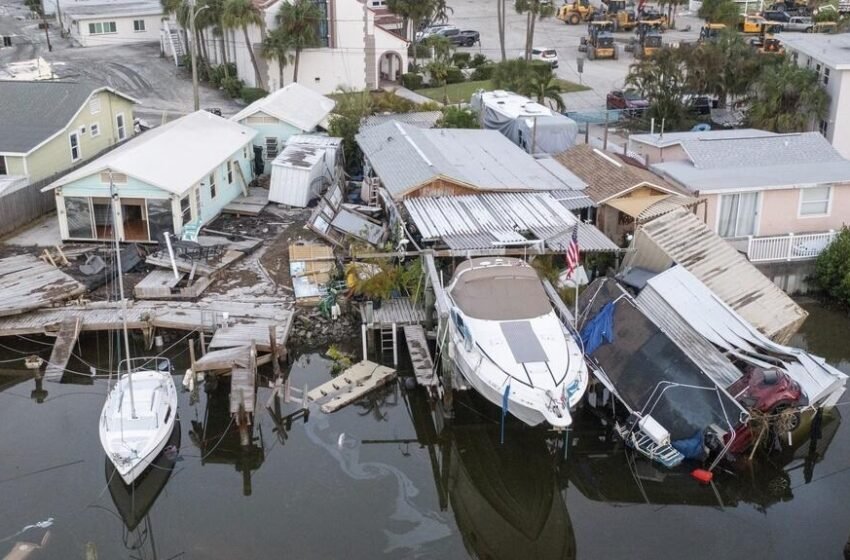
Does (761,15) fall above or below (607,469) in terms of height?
above

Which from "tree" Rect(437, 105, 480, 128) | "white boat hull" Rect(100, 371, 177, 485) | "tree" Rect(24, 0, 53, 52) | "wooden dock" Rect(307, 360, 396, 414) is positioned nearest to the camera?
"white boat hull" Rect(100, 371, 177, 485)

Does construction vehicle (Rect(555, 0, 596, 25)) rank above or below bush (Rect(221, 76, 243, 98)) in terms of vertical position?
above

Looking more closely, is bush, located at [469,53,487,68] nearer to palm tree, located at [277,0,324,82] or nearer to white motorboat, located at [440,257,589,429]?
palm tree, located at [277,0,324,82]

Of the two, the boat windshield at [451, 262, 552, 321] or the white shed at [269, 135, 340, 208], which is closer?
the boat windshield at [451, 262, 552, 321]

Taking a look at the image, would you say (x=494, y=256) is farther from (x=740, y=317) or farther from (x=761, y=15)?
(x=761, y=15)

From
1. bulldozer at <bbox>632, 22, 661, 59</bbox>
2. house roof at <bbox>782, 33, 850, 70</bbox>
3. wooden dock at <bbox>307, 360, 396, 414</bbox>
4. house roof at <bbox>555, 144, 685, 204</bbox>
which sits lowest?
wooden dock at <bbox>307, 360, 396, 414</bbox>

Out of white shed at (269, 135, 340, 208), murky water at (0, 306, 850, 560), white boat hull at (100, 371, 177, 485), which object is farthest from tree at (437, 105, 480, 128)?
white boat hull at (100, 371, 177, 485)

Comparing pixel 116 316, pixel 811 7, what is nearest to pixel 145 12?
pixel 116 316
